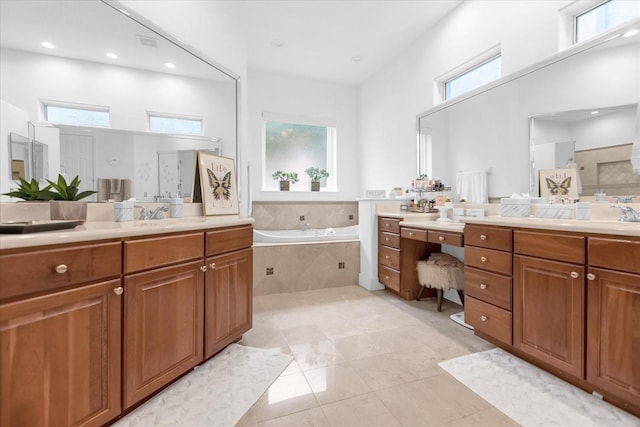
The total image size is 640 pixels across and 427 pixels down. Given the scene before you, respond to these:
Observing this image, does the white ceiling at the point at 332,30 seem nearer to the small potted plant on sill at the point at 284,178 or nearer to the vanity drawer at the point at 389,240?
the small potted plant on sill at the point at 284,178

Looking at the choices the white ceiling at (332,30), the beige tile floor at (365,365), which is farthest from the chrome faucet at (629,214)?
the white ceiling at (332,30)

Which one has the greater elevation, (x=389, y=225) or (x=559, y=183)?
Result: (x=559, y=183)

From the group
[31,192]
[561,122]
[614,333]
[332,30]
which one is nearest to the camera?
[614,333]

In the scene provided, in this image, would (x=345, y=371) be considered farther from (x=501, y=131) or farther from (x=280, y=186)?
(x=280, y=186)

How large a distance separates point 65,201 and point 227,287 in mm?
1002

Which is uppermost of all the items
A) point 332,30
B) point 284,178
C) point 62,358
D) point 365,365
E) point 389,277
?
point 332,30

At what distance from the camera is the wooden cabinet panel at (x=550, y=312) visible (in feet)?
4.94

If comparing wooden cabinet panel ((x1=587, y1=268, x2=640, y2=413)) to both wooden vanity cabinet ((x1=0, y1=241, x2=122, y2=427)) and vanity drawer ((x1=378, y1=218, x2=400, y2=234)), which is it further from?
wooden vanity cabinet ((x1=0, y1=241, x2=122, y2=427))

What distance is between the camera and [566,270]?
155 cm

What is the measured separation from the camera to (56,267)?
1.05 m

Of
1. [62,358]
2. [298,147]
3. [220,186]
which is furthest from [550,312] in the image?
[298,147]

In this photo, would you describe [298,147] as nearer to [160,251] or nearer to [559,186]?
[559,186]

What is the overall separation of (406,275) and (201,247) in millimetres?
2207

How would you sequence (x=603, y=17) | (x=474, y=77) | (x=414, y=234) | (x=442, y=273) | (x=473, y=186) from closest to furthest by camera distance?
1. (x=603, y=17)
2. (x=442, y=273)
3. (x=414, y=234)
4. (x=473, y=186)
5. (x=474, y=77)
